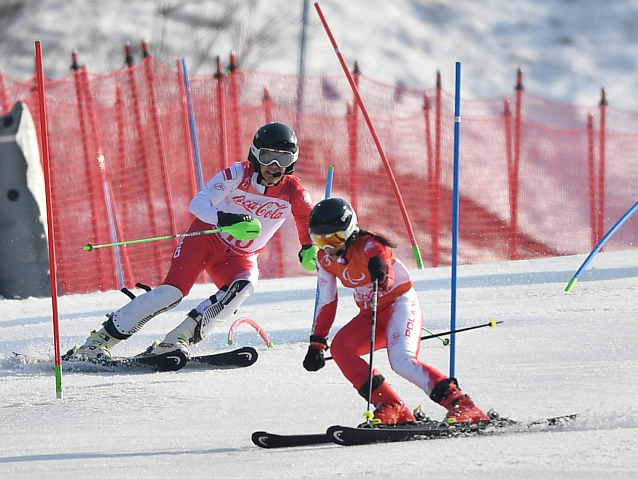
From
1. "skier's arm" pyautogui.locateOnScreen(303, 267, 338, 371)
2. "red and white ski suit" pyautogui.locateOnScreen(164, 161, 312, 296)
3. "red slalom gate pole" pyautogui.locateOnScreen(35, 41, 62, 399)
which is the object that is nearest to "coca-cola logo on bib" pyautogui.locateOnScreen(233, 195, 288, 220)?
"red and white ski suit" pyautogui.locateOnScreen(164, 161, 312, 296)

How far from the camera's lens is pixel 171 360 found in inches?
263

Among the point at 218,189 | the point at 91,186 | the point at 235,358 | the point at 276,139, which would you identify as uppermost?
the point at 276,139

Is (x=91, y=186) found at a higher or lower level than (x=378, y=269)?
lower

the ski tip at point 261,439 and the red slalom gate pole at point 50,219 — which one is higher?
the red slalom gate pole at point 50,219

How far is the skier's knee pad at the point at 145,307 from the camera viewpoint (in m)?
6.80

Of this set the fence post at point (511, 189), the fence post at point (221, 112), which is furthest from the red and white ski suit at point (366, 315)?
the fence post at point (511, 189)

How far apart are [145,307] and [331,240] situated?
→ 219cm

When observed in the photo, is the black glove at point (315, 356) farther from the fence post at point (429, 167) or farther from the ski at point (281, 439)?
the fence post at point (429, 167)

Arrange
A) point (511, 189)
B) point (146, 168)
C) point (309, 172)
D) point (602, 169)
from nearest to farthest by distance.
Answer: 1. point (146, 168)
2. point (511, 189)
3. point (602, 169)
4. point (309, 172)

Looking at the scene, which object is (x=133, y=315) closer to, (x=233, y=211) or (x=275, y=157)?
(x=233, y=211)

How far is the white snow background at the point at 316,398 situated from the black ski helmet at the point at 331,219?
83cm

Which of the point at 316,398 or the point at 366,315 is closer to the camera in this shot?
the point at 366,315

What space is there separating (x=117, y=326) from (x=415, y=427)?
108 inches

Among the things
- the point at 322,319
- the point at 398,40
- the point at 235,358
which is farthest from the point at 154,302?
the point at 398,40
